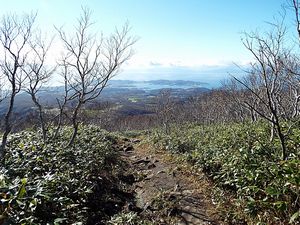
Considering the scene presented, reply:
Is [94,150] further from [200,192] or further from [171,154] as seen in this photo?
[200,192]

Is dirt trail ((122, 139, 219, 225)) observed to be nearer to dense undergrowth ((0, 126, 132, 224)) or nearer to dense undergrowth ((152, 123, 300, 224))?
dense undergrowth ((152, 123, 300, 224))

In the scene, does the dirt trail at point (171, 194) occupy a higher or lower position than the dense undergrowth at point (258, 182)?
lower

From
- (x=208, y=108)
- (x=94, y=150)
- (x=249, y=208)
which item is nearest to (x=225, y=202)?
(x=249, y=208)

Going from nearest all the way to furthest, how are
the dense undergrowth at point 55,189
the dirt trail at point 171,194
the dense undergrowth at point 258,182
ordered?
1. the dense undergrowth at point 55,189
2. the dense undergrowth at point 258,182
3. the dirt trail at point 171,194

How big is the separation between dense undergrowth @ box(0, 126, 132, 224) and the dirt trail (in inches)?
30.9

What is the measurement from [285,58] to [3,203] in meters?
11.3

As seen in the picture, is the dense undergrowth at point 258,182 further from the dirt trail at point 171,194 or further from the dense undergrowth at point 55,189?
the dense undergrowth at point 55,189

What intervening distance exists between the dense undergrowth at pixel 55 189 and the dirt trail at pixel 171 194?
0.78 meters

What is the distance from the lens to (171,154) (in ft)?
45.7

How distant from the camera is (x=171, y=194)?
815 centimetres

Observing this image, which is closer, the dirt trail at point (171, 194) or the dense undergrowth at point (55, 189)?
the dense undergrowth at point (55, 189)

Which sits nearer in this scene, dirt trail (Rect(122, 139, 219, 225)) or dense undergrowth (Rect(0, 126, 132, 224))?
dense undergrowth (Rect(0, 126, 132, 224))

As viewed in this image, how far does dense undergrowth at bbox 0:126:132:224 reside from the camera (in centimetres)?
423

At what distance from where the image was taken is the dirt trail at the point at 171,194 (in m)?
6.96
